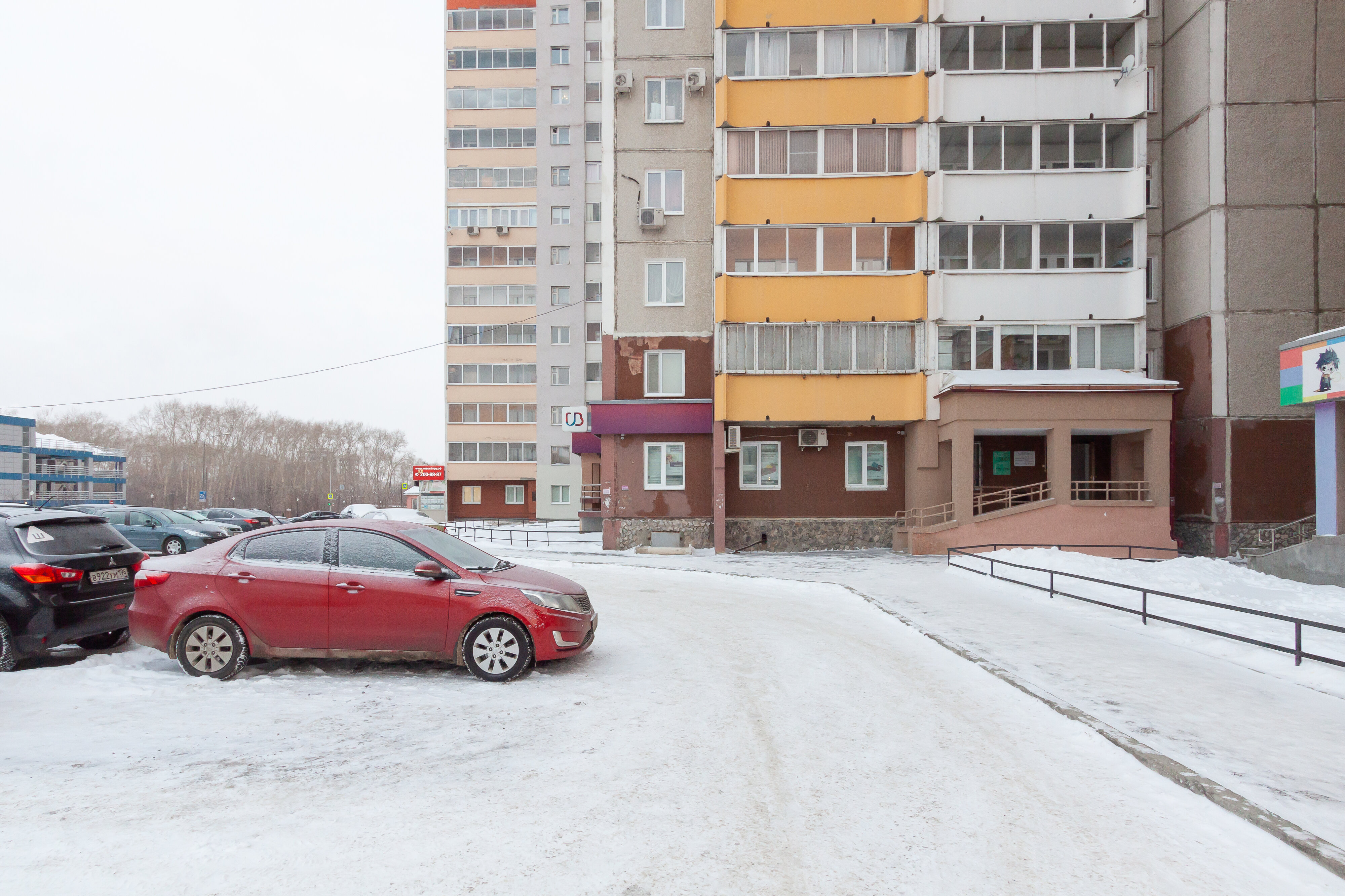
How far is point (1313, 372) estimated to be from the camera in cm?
1680

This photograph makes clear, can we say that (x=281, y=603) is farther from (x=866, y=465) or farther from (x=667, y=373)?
(x=866, y=465)

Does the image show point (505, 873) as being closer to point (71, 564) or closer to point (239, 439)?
point (71, 564)

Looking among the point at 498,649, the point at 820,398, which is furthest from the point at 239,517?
the point at 498,649

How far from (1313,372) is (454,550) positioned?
19063mm

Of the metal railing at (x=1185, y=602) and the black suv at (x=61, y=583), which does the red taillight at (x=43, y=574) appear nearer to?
the black suv at (x=61, y=583)

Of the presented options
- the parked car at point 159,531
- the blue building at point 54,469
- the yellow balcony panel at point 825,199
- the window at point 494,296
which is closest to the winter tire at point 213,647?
the parked car at point 159,531

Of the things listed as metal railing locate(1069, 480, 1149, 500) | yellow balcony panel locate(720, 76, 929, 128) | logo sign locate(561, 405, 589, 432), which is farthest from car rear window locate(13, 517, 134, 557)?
metal railing locate(1069, 480, 1149, 500)

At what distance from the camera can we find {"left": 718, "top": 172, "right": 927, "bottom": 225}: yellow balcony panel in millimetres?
23125

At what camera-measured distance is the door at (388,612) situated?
7258 mm

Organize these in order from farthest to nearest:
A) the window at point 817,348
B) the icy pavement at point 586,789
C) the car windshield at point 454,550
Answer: the window at point 817,348 → the car windshield at point 454,550 → the icy pavement at point 586,789

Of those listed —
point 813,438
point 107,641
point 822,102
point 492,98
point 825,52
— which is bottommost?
point 107,641

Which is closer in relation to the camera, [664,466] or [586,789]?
[586,789]

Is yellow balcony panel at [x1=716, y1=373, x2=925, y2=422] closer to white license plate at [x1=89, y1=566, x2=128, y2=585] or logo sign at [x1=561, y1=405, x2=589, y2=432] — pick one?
logo sign at [x1=561, y1=405, x2=589, y2=432]

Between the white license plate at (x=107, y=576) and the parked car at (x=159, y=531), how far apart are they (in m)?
14.1
